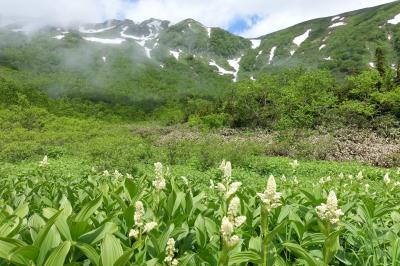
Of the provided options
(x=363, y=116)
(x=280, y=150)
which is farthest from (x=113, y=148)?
(x=363, y=116)

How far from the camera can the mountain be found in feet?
398

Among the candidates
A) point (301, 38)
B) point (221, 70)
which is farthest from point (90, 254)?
point (301, 38)

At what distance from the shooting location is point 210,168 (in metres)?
20.1

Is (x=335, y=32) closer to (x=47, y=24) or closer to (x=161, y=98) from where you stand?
(x=161, y=98)

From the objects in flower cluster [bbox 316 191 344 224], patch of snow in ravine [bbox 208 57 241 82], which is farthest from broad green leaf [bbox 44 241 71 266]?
patch of snow in ravine [bbox 208 57 241 82]

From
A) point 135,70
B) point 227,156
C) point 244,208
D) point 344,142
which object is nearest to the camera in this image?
point 244,208

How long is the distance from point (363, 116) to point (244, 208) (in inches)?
1320

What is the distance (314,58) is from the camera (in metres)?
134

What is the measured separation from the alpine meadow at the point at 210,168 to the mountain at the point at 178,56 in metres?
1.19

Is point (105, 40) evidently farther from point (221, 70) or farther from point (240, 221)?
point (240, 221)

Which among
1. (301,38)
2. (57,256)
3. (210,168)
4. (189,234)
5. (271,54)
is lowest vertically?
(271,54)

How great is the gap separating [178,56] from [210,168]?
16222 cm

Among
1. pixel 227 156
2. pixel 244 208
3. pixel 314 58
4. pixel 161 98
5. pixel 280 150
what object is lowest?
pixel 161 98

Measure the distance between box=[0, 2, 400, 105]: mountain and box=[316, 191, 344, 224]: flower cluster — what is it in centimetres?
10971
